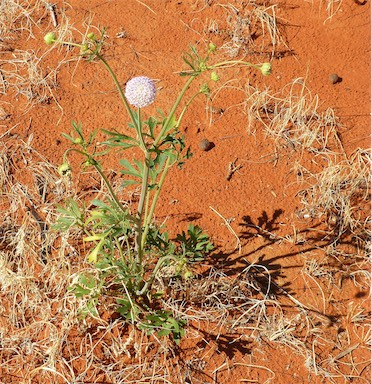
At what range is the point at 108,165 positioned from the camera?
107 inches

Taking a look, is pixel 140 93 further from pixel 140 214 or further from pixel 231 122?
pixel 231 122

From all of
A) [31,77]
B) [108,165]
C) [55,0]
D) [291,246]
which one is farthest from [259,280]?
[55,0]

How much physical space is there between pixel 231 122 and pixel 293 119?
0.35 m

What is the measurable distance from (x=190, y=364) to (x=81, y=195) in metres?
1.01

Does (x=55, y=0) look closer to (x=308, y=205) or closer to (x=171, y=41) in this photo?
(x=171, y=41)

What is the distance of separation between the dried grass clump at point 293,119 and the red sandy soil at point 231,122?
57 millimetres

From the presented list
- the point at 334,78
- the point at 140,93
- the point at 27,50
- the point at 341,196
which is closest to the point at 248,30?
the point at 334,78

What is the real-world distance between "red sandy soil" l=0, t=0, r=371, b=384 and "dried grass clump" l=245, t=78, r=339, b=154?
0.06 meters

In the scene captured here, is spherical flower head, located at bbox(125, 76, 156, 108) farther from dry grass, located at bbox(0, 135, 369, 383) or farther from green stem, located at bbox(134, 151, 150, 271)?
dry grass, located at bbox(0, 135, 369, 383)

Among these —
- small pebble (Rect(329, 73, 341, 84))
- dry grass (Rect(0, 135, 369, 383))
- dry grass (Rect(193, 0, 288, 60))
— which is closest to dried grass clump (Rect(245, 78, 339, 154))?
small pebble (Rect(329, 73, 341, 84))

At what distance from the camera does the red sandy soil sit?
231 cm

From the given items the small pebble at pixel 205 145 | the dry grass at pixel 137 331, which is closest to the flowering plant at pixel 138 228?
the dry grass at pixel 137 331

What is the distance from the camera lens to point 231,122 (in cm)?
290

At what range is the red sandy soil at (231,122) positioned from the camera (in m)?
2.31
